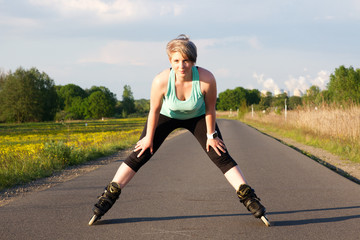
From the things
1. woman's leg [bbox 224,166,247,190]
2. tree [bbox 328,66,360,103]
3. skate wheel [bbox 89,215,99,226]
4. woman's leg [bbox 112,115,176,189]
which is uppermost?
tree [bbox 328,66,360,103]

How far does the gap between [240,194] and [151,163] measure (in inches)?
233

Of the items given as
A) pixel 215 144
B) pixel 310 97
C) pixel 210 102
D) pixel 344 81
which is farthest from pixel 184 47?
pixel 344 81

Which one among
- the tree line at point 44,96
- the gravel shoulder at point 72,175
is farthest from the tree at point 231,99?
the gravel shoulder at point 72,175

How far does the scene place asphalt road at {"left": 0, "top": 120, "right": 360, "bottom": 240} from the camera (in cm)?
402

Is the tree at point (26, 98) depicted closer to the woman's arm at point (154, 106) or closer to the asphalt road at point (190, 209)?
the asphalt road at point (190, 209)

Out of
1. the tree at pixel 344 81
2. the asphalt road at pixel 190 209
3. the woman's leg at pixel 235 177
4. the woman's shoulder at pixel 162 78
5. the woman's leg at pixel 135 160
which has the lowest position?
the asphalt road at pixel 190 209

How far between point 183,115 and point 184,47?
757 mm

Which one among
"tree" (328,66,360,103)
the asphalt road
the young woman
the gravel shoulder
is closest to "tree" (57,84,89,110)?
"tree" (328,66,360,103)

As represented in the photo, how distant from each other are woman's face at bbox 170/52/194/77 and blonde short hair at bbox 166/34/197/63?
0.03 meters

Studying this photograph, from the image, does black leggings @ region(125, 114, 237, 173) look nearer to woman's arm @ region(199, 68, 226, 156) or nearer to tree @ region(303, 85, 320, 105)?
woman's arm @ region(199, 68, 226, 156)

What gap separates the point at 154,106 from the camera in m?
4.06

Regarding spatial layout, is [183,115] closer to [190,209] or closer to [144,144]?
[144,144]

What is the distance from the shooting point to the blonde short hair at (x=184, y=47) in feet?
12.4

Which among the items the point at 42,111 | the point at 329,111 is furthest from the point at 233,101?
the point at 329,111
